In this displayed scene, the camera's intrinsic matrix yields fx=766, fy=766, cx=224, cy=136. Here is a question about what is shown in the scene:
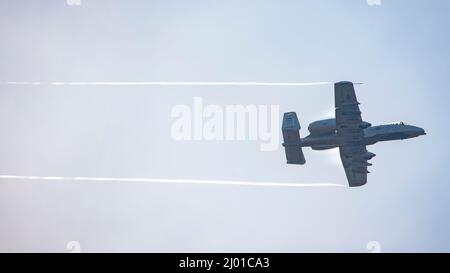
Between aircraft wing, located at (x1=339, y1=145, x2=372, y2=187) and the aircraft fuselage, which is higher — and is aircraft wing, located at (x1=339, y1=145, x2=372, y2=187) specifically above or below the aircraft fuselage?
below

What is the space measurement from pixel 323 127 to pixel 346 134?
1.27 meters

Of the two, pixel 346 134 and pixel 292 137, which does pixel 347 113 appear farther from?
pixel 292 137

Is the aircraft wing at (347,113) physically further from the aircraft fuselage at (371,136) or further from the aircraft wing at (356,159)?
the aircraft wing at (356,159)

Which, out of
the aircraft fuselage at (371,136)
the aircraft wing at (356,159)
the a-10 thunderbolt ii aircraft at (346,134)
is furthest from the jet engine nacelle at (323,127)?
the aircraft wing at (356,159)

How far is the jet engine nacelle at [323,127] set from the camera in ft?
101

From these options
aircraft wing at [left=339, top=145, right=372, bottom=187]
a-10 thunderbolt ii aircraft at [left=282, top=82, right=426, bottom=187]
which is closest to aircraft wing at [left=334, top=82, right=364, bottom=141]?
a-10 thunderbolt ii aircraft at [left=282, top=82, right=426, bottom=187]

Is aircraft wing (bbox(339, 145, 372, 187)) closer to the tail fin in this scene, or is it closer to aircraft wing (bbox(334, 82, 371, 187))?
aircraft wing (bbox(334, 82, 371, 187))

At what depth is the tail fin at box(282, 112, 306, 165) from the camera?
30.9m

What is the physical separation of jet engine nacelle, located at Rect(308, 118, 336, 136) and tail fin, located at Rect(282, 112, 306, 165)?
2.29ft

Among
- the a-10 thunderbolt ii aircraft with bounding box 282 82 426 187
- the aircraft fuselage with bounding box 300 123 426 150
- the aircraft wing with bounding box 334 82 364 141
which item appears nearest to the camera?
the aircraft wing with bounding box 334 82 364 141
